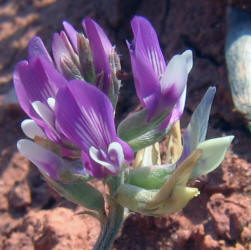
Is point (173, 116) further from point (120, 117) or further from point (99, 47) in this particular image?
point (120, 117)

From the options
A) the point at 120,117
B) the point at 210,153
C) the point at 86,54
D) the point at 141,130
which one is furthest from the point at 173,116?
the point at 120,117

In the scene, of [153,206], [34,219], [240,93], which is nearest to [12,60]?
[34,219]

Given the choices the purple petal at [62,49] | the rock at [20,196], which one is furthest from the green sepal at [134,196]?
the rock at [20,196]

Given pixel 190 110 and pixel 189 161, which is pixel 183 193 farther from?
pixel 190 110

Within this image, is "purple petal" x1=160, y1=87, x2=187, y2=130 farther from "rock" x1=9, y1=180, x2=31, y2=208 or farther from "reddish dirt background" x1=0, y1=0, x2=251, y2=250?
"rock" x1=9, y1=180, x2=31, y2=208

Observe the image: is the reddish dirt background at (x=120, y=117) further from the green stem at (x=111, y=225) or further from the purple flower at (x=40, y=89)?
the purple flower at (x=40, y=89)

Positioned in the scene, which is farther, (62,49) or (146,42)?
(62,49)

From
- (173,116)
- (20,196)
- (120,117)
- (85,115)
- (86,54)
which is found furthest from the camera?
(120,117)
